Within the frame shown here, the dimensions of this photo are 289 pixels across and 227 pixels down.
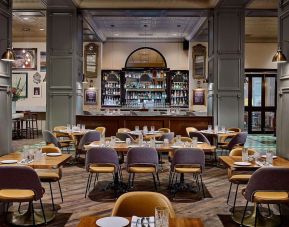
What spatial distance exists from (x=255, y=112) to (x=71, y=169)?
1118cm

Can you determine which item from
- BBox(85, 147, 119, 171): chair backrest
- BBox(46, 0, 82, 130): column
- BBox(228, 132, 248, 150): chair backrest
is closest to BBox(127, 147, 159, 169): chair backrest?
BBox(85, 147, 119, 171): chair backrest

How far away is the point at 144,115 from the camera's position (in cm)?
1188

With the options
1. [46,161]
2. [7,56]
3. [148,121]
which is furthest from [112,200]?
[148,121]

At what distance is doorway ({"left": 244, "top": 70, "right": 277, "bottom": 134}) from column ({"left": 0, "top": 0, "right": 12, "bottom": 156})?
13.4 m

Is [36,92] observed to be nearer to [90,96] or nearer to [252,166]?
[90,96]

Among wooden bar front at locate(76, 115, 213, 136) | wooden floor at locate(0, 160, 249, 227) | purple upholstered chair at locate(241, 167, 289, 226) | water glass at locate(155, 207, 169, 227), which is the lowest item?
wooden floor at locate(0, 160, 249, 227)

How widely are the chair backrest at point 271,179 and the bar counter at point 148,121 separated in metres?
7.12

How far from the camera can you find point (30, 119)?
53.6 feet

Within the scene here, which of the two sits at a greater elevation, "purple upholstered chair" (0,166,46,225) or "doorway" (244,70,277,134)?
"doorway" (244,70,277,134)

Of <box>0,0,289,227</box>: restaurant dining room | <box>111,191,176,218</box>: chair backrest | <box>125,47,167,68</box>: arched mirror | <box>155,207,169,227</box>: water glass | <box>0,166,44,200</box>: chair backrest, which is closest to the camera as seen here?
<box>155,207,169,227</box>: water glass

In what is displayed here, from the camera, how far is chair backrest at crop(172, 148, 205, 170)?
6.23 m

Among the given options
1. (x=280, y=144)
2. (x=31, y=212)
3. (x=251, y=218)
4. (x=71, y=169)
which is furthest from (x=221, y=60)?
(x=31, y=212)

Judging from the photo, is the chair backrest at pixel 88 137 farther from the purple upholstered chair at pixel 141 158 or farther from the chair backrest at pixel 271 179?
the chair backrest at pixel 271 179

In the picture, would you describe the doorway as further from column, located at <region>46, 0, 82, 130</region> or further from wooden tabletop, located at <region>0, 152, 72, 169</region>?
wooden tabletop, located at <region>0, 152, 72, 169</region>
